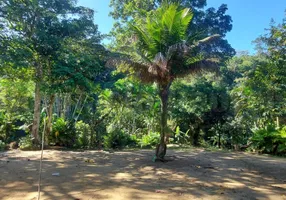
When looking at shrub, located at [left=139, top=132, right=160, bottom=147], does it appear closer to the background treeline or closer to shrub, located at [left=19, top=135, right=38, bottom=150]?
the background treeline

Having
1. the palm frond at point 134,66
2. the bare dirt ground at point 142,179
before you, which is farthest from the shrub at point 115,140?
the palm frond at point 134,66

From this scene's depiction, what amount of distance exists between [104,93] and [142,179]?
993 cm

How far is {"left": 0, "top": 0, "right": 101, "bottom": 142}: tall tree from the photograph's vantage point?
9.13 metres

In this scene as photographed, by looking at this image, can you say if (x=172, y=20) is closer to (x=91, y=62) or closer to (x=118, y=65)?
(x=118, y=65)

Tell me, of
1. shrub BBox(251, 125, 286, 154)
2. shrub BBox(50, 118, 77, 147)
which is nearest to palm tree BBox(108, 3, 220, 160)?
shrub BBox(251, 125, 286, 154)

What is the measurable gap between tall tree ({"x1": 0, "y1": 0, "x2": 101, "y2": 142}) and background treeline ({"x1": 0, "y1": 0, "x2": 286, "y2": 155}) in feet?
0.13

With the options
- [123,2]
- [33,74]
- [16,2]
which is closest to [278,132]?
[33,74]

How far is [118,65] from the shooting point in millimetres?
7602

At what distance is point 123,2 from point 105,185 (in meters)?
17.6

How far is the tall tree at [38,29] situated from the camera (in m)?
9.13

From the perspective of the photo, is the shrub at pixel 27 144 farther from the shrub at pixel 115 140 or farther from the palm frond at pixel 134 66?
the palm frond at pixel 134 66

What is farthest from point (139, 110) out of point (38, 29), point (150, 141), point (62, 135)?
point (38, 29)

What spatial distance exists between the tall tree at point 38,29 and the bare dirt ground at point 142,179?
13.2 feet

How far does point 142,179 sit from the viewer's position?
5574mm
